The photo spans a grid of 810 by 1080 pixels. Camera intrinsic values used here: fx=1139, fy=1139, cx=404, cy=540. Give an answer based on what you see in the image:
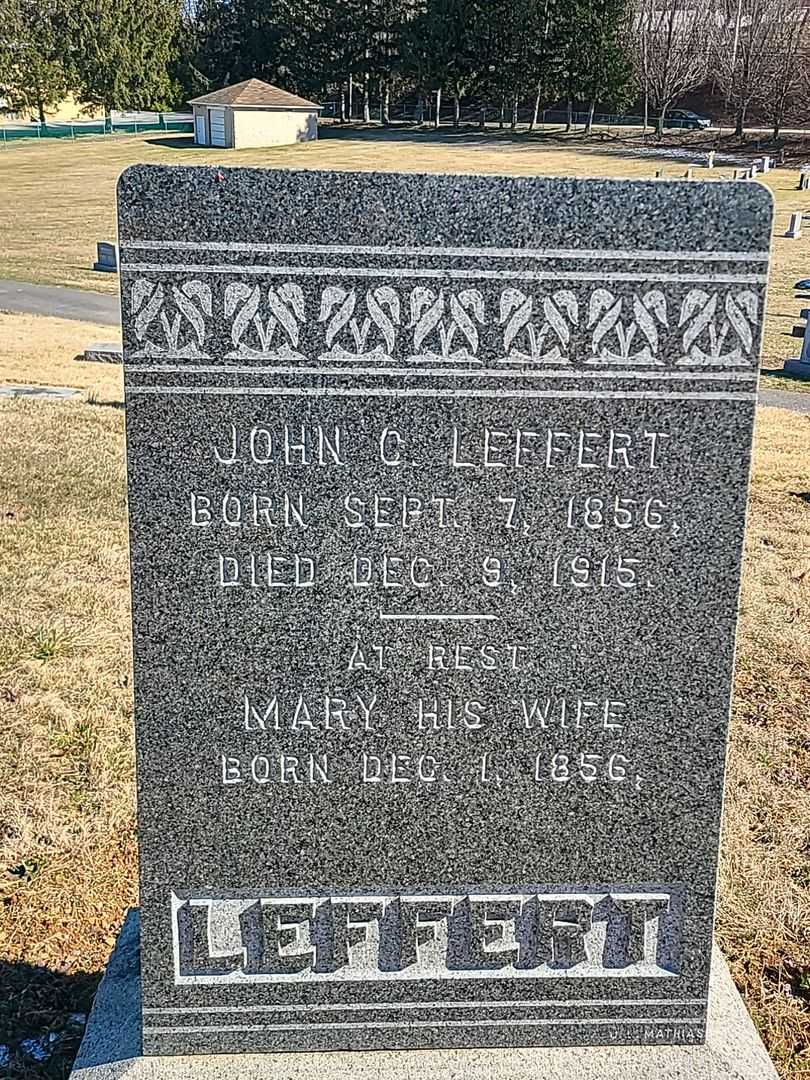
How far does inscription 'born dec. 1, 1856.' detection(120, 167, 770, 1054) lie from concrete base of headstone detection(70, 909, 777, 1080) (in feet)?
0.14

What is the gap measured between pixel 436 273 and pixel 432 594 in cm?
69

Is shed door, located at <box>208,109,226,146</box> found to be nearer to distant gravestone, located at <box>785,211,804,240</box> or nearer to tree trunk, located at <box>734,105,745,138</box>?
tree trunk, located at <box>734,105,745,138</box>

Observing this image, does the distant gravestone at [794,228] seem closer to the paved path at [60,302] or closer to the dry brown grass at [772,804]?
the paved path at [60,302]

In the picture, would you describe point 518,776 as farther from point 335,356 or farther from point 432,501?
point 335,356

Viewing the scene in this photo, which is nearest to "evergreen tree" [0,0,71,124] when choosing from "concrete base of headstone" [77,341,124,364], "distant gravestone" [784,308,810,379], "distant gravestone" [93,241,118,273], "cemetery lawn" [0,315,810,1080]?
"distant gravestone" [93,241,118,273]

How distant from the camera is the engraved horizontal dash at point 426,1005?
8.77 feet

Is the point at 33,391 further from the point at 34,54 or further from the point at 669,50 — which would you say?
the point at 34,54

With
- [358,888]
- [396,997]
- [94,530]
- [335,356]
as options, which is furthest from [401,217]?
[94,530]

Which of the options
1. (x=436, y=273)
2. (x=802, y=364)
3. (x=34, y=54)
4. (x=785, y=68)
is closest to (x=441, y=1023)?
(x=436, y=273)

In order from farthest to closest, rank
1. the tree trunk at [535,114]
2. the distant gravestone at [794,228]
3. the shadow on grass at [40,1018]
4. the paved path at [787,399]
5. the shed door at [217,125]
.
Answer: the tree trunk at [535,114] < the shed door at [217,125] < the distant gravestone at [794,228] < the paved path at [787,399] < the shadow on grass at [40,1018]

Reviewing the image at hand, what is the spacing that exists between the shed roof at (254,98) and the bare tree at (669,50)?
1846cm

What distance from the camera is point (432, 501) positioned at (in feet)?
8.08

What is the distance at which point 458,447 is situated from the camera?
2.43 meters

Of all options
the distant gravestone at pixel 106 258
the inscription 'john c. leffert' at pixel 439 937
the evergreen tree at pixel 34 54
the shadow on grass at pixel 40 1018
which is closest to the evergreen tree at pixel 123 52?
the evergreen tree at pixel 34 54
